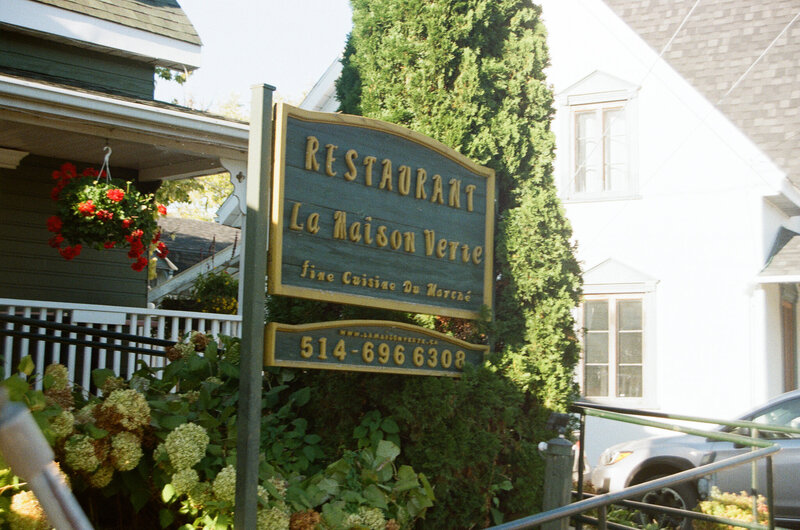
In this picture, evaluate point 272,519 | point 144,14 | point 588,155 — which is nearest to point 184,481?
point 272,519

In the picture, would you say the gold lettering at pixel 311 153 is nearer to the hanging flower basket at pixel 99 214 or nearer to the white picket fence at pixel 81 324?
the white picket fence at pixel 81 324

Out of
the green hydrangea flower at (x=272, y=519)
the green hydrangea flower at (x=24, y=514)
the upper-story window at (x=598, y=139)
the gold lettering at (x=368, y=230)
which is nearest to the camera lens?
the green hydrangea flower at (x=24, y=514)

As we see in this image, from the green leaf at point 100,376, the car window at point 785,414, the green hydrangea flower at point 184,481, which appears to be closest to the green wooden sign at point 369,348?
the green hydrangea flower at point 184,481

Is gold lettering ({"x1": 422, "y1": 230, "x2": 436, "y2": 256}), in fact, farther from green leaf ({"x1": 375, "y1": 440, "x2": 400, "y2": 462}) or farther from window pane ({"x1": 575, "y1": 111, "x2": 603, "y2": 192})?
window pane ({"x1": 575, "y1": 111, "x2": 603, "y2": 192})

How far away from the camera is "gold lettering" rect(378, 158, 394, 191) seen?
357cm

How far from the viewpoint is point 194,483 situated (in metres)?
3.12

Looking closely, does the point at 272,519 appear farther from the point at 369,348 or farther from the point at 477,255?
the point at 477,255

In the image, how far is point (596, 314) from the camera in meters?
12.8

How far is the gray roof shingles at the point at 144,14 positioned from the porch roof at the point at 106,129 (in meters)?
1.79

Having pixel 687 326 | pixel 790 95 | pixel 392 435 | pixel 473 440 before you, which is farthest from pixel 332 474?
pixel 790 95

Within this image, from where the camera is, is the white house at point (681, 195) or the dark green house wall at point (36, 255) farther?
the white house at point (681, 195)

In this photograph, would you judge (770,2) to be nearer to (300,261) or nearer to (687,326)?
(687,326)

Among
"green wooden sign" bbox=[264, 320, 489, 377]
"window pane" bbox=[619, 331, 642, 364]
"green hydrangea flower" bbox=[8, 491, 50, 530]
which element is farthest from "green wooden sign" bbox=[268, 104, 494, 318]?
"window pane" bbox=[619, 331, 642, 364]

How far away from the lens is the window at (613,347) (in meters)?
12.4
